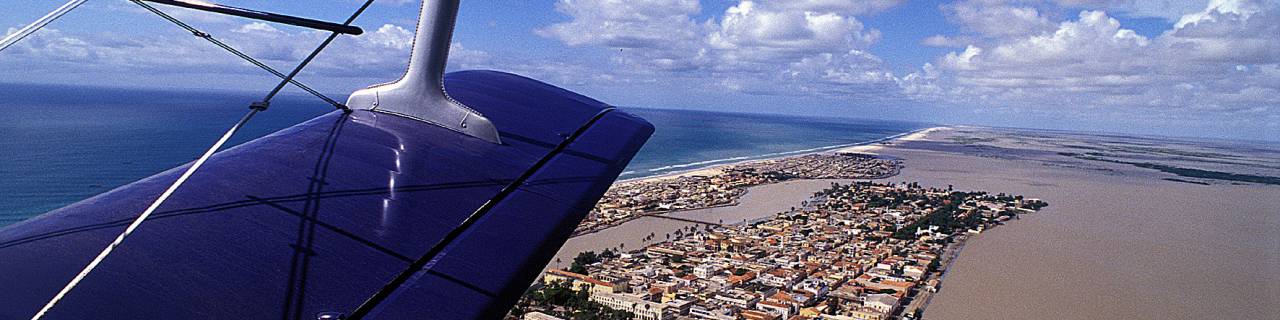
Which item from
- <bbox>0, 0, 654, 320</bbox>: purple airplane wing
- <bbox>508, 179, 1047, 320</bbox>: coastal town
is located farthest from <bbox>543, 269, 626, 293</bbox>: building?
<bbox>0, 0, 654, 320</bbox>: purple airplane wing

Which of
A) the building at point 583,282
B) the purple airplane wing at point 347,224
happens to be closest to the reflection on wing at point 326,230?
the purple airplane wing at point 347,224

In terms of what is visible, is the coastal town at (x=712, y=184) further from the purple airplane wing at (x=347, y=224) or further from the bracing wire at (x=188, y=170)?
the bracing wire at (x=188, y=170)

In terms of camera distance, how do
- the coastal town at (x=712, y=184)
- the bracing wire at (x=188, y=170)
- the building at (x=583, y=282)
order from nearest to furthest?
the bracing wire at (x=188, y=170) → the building at (x=583, y=282) → the coastal town at (x=712, y=184)

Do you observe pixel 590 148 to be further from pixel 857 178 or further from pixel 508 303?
pixel 857 178

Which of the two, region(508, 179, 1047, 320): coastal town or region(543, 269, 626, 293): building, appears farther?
region(543, 269, 626, 293): building

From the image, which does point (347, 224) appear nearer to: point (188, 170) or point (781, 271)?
point (188, 170)

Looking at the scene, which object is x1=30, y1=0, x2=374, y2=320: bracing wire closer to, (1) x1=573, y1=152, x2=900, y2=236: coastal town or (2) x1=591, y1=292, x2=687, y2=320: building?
(2) x1=591, y1=292, x2=687, y2=320: building

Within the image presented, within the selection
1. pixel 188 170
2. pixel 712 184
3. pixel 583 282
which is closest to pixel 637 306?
pixel 583 282

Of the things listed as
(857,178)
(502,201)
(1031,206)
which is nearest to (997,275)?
(1031,206)
